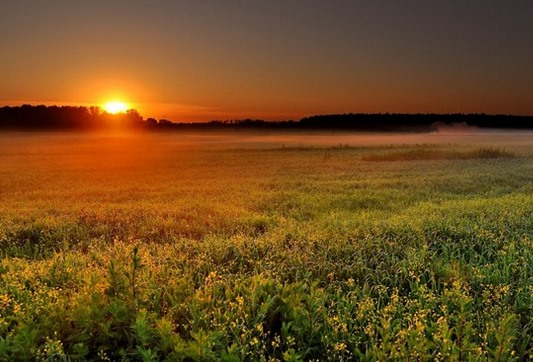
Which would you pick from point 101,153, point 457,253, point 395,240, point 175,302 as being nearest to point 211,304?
point 175,302

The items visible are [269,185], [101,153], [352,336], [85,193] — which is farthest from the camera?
[101,153]

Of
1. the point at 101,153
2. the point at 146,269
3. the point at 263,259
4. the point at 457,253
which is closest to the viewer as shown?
the point at 146,269

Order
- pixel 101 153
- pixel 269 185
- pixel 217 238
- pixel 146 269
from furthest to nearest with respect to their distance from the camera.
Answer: pixel 101 153, pixel 269 185, pixel 217 238, pixel 146 269

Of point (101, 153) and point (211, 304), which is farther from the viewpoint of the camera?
point (101, 153)

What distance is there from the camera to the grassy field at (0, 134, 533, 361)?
184 inches

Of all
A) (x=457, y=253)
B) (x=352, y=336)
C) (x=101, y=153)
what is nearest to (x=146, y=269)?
(x=352, y=336)

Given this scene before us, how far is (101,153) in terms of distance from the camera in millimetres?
45281

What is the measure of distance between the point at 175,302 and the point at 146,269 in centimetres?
126

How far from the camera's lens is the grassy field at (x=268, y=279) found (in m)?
4.68

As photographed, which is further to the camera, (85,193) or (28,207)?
(85,193)

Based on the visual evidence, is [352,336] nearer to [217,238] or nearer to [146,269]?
[146,269]

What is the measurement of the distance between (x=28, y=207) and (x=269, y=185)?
9.46 m

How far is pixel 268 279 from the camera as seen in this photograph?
6.12 metres

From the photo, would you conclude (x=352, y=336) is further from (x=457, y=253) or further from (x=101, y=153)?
(x=101, y=153)
